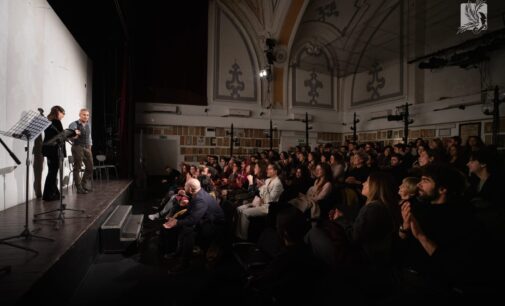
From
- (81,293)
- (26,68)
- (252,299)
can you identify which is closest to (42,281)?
(81,293)

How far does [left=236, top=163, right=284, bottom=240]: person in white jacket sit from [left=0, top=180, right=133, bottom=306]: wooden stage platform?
192cm

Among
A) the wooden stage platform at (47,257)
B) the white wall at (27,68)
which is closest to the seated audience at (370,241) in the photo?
the wooden stage platform at (47,257)

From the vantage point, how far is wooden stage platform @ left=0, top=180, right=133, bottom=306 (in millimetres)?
1777

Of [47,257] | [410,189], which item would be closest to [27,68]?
[47,257]

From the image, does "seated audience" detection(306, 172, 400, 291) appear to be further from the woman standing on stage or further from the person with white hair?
the woman standing on stage

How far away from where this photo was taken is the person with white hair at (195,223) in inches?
133

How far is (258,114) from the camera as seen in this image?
1140cm

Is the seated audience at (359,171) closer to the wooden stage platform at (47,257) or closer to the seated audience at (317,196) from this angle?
the seated audience at (317,196)

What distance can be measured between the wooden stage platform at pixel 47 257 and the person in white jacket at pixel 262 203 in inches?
75.6

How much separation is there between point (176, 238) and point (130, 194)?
4501 mm

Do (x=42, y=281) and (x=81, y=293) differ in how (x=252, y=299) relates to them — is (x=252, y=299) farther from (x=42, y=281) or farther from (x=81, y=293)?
(x=81, y=293)

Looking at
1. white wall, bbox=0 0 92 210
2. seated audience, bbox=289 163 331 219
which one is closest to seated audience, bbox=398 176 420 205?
seated audience, bbox=289 163 331 219

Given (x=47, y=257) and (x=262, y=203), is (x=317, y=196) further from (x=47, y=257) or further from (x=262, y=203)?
(x=47, y=257)

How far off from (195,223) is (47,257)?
1.54 m
